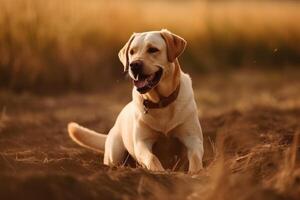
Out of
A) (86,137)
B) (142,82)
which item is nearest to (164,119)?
(142,82)

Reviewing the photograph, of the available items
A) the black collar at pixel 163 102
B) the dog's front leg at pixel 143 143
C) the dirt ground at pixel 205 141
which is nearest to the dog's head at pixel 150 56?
the black collar at pixel 163 102

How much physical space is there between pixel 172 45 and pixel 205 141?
4.99ft

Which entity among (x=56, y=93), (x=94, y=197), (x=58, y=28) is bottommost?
(x=56, y=93)

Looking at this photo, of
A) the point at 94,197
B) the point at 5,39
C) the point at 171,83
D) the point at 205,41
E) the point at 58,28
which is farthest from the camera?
the point at 205,41

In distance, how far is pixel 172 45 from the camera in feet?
19.5

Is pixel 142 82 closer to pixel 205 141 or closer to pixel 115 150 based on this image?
pixel 115 150

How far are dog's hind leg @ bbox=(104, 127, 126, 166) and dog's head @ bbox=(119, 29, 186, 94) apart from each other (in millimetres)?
709

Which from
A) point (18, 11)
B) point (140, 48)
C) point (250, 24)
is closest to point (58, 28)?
point (18, 11)

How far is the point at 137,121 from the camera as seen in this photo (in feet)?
19.7

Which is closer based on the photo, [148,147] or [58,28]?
[148,147]

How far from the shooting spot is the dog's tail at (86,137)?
22.5 feet

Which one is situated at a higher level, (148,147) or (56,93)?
(148,147)

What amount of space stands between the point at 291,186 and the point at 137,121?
200 centimetres

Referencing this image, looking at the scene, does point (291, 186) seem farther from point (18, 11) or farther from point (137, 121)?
point (18, 11)
